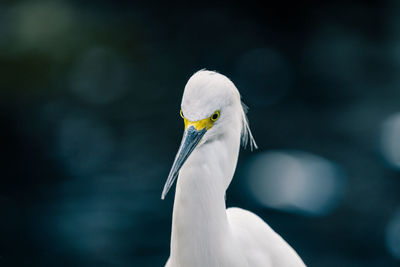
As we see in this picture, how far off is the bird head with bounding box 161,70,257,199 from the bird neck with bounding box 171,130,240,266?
0.03 metres

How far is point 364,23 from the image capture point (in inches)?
202

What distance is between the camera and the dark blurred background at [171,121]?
2.86 metres

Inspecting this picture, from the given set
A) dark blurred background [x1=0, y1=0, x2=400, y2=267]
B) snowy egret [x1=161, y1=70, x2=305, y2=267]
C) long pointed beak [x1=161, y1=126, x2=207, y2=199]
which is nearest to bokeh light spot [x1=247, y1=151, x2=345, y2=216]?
dark blurred background [x1=0, y1=0, x2=400, y2=267]

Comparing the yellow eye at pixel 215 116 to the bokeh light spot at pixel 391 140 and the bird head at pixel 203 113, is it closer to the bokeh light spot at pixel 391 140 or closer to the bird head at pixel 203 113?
the bird head at pixel 203 113

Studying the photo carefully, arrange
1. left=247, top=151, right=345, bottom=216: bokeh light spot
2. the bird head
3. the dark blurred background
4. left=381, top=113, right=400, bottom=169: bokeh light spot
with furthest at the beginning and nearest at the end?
left=381, top=113, right=400, bottom=169: bokeh light spot → left=247, top=151, right=345, bottom=216: bokeh light spot → the dark blurred background → the bird head

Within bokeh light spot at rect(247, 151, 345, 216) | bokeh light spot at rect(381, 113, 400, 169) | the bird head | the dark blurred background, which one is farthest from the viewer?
bokeh light spot at rect(381, 113, 400, 169)

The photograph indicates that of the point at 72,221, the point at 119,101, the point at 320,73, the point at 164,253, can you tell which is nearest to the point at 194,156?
the point at 164,253

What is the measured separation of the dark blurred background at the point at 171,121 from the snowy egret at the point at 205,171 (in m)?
1.40

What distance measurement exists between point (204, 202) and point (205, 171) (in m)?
0.07

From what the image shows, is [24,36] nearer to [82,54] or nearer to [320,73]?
[82,54]

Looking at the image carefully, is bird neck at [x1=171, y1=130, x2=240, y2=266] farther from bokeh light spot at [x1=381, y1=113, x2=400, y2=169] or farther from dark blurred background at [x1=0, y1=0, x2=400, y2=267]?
bokeh light spot at [x1=381, y1=113, x2=400, y2=169]

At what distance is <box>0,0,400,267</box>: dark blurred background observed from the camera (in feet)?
9.39

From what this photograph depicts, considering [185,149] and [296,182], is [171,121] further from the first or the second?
[185,149]

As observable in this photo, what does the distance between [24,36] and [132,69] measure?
0.96 meters
